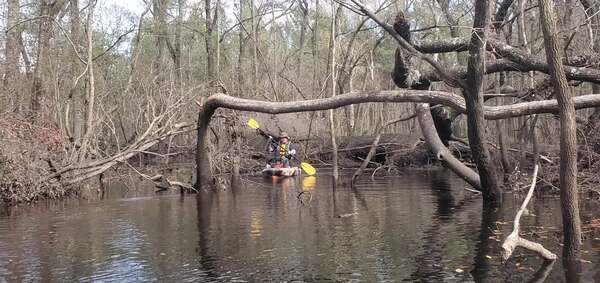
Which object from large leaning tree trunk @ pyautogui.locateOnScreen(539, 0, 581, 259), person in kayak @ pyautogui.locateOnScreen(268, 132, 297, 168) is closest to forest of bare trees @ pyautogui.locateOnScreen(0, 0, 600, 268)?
large leaning tree trunk @ pyautogui.locateOnScreen(539, 0, 581, 259)

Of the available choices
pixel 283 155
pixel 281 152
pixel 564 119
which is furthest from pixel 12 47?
pixel 564 119

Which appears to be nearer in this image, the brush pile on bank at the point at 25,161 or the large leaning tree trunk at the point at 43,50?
the brush pile on bank at the point at 25,161

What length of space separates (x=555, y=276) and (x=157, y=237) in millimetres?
6668

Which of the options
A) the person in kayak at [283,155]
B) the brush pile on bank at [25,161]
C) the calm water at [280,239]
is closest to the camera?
the calm water at [280,239]

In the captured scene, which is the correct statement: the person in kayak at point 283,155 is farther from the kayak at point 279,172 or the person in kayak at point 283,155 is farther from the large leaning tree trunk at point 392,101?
the large leaning tree trunk at point 392,101

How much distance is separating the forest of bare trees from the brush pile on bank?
0.12ft

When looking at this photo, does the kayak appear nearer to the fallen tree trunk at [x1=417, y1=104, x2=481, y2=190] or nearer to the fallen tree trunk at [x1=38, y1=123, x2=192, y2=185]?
the fallen tree trunk at [x1=38, y1=123, x2=192, y2=185]

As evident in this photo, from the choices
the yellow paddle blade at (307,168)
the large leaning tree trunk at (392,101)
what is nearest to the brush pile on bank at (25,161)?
the large leaning tree trunk at (392,101)

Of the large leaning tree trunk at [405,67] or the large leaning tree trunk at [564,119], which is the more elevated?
the large leaning tree trunk at [405,67]

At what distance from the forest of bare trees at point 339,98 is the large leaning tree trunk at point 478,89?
0.03 meters

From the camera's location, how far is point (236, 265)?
877 centimetres

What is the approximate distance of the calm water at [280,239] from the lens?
27.0ft

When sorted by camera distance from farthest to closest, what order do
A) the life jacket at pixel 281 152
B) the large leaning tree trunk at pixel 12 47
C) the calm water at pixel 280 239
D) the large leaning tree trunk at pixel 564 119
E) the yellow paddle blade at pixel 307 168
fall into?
the life jacket at pixel 281 152
the yellow paddle blade at pixel 307 168
the large leaning tree trunk at pixel 12 47
the calm water at pixel 280 239
the large leaning tree trunk at pixel 564 119

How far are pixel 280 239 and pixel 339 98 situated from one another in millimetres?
4774
